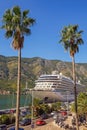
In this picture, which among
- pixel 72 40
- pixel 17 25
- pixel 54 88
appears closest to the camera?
pixel 17 25

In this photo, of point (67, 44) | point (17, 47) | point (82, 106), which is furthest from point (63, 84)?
point (17, 47)

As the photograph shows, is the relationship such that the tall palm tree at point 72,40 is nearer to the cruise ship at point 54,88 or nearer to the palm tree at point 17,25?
the palm tree at point 17,25

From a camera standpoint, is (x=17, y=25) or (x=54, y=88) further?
(x=54, y=88)

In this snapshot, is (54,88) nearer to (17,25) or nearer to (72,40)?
(72,40)

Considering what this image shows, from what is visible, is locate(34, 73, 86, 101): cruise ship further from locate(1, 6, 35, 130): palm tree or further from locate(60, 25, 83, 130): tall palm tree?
locate(1, 6, 35, 130): palm tree

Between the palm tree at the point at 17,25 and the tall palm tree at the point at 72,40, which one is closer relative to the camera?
the palm tree at the point at 17,25

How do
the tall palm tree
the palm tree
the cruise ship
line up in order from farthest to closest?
1. the cruise ship
2. the tall palm tree
3. the palm tree

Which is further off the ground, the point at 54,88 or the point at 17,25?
the point at 17,25

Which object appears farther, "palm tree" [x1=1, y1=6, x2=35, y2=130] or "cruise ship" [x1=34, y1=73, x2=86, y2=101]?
"cruise ship" [x1=34, y1=73, x2=86, y2=101]

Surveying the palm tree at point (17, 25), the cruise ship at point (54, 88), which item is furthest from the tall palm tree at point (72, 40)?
the cruise ship at point (54, 88)

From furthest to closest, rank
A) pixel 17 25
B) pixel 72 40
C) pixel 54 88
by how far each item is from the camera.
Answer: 1. pixel 54 88
2. pixel 72 40
3. pixel 17 25

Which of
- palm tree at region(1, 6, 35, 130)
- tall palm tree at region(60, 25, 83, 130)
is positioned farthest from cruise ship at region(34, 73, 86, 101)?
palm tree at region(1, 6, 35, 130)

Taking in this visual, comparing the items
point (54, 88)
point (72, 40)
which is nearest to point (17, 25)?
point (72, 40)

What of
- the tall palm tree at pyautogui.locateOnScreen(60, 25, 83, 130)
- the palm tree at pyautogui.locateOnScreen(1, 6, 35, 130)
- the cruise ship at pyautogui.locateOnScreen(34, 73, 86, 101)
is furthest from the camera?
the cruise ship at pyautogui.locateOnScreen(34, 73, 86, 101)
